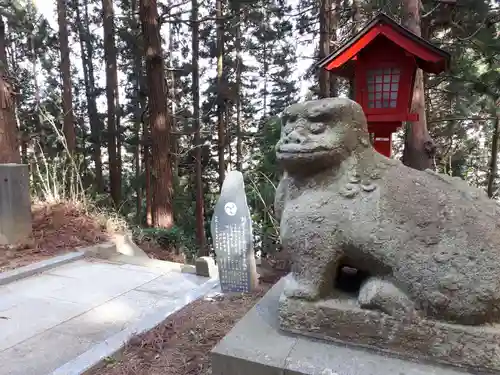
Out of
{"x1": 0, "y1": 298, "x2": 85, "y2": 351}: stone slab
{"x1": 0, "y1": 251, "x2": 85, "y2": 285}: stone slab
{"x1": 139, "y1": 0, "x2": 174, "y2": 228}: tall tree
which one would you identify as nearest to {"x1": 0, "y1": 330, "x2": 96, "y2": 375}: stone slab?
{"x1": 0, "y1": 298, "x2": 85, "y2": 351}: stone slab

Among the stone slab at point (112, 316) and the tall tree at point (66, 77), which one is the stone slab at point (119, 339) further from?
the tall tree at point (66, 77)

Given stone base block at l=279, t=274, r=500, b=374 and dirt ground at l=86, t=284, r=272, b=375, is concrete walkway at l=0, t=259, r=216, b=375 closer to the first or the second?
dirt ground at l=86, t=284, r=272, b=375

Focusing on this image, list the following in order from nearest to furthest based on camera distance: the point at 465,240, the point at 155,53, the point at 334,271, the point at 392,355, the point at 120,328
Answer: the point at 465,240 < the point at 392,355 < the point at 334,271 < the point at 120,328 < the point at 155,53

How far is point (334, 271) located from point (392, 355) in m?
0.44

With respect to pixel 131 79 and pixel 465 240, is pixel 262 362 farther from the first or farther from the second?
pixel 131 79

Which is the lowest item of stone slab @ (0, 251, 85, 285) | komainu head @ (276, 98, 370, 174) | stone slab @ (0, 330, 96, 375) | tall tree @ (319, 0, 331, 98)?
stone slab @ (0, 330, 96, 375)

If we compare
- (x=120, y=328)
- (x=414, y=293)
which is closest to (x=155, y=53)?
(x=120, y=328)

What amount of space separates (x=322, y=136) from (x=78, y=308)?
2.65 metres

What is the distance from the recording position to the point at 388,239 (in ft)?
5.33

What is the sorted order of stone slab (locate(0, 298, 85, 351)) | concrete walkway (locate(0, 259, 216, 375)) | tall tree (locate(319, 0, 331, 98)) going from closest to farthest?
1. concrete walkway (locate(0, 259, 216, 375))
2. stone slab (locate(0, 298, 85, 351))
3. tall tree (locate(319, 0, 331, 98))

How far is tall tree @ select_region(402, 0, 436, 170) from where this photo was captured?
13.2 ft

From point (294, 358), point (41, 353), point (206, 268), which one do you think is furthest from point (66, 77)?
point (294, 358)

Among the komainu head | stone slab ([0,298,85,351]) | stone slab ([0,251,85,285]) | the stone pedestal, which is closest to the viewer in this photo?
the komainu head

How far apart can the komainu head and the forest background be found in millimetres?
2586
